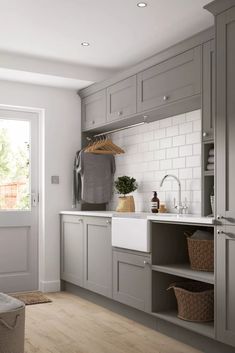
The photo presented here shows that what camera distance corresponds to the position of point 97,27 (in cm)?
407

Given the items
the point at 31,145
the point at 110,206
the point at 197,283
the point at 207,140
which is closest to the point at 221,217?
the point at 207,140

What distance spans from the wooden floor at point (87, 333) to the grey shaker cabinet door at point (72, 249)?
472 mm

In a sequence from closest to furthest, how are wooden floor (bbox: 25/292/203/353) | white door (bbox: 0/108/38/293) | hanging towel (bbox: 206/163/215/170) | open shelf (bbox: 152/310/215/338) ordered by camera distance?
open shelf (bbox: 152/310/215/338)
wooden floor (bbox: 25/292/203/353)
hanging towel (bbox: 206/163/215/170)
white door (bbox: 0/108/38/293)

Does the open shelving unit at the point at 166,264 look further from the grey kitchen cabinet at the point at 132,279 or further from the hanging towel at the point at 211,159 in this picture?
the hanging towel at the point at 211,159

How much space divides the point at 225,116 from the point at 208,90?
1.86ft

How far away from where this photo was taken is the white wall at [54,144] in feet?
17.8

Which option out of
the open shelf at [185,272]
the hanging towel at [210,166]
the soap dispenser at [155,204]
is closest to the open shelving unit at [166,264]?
the open shelf at [185,272]

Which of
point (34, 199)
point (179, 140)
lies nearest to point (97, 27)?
point (179, 140)

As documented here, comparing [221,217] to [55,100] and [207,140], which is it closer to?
[207,140]

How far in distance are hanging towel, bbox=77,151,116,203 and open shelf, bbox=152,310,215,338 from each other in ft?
6.52

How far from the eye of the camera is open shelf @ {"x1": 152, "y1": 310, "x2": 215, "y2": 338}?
3.22m

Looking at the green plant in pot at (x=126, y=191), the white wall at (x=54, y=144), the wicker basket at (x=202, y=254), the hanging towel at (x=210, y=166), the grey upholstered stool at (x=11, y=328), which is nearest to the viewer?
the grey upholstered stool at (x=11, y=328)

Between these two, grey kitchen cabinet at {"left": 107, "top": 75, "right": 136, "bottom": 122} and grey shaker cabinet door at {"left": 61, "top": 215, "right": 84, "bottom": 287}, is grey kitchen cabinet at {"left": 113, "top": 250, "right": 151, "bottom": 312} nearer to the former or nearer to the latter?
grey shaker cabinet door at {"left": 61, "top": 215, "right": 84, "bottom": 287}

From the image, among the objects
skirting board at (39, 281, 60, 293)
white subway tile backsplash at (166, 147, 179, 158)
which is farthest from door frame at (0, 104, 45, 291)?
white subway tile backsplash at (166, 147, 179, 158)
